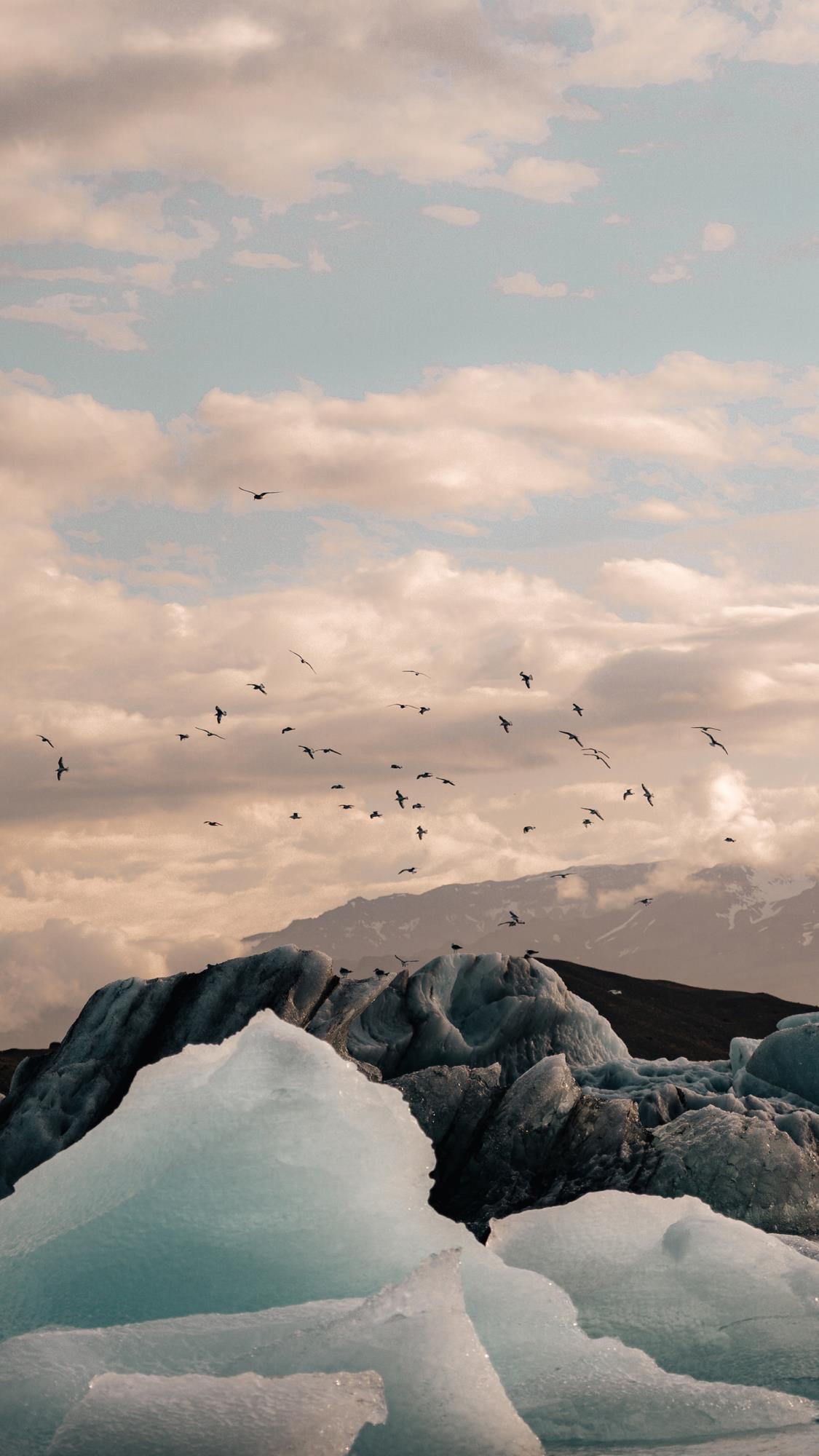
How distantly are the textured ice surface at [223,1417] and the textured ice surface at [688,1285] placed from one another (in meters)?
5.30

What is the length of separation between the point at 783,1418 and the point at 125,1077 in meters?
16.9

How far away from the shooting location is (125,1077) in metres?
24.7

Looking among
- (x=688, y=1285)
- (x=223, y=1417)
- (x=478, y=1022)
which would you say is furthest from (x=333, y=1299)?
(x=478, y=1022)

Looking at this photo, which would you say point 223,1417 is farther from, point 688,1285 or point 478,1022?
point 478,1022

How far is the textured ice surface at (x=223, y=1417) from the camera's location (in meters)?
7.43

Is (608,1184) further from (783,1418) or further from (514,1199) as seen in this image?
(783,1418)

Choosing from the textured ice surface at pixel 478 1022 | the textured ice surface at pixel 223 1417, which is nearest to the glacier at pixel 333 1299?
the textured ice surface at pixel 223 1417

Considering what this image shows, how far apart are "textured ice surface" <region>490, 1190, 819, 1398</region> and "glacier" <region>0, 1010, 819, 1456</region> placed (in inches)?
1.0

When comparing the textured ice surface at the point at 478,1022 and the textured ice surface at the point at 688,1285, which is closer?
the textured ice surface at the point at 688,1285

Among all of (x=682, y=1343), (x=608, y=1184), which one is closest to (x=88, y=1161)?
(x=682, y=1343)

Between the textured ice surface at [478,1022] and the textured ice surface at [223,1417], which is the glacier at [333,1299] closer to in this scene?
the textured ice surface at [223,1417]

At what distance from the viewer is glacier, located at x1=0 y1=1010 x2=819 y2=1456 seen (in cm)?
816

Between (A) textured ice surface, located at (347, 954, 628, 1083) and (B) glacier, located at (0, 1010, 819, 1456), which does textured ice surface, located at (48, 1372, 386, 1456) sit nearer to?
(B) glacier, located at (0, 1010, 819, 1456)

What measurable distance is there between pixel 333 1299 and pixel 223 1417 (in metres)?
2.87
